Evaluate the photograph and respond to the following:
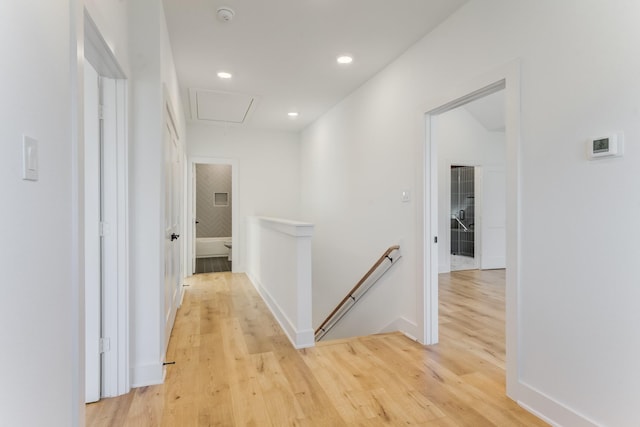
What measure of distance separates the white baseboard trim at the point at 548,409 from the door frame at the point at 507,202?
0.06 m

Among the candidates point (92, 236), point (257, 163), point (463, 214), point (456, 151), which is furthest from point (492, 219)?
point (92, 236)

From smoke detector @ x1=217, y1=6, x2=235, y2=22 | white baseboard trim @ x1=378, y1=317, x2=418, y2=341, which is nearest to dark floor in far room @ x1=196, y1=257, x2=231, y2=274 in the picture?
white baseboard trim @ x1=378, y1=317, x2=418, y2=341

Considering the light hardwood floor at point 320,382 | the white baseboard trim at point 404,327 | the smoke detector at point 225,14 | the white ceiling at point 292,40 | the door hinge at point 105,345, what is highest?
the white ceiling at point 292,40

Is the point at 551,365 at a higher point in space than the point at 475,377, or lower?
higher

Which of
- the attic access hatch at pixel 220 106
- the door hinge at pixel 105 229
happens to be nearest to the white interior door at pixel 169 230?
the door hinge at pixel 105 229

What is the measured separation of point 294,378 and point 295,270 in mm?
890

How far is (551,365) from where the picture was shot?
1.85 metres

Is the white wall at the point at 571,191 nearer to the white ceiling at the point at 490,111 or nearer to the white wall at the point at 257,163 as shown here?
the white ceiling at the point at 490,111

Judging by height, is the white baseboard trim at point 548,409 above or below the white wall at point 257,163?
below

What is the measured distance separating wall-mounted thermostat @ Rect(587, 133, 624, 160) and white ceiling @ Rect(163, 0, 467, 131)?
4.80 ft

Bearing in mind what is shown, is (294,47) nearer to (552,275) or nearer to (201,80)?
(201,80)

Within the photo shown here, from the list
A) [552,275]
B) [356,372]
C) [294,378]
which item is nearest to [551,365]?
[552,275]

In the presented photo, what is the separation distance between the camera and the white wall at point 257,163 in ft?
20.0

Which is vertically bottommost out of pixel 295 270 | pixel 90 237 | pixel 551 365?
pixel 551 365
